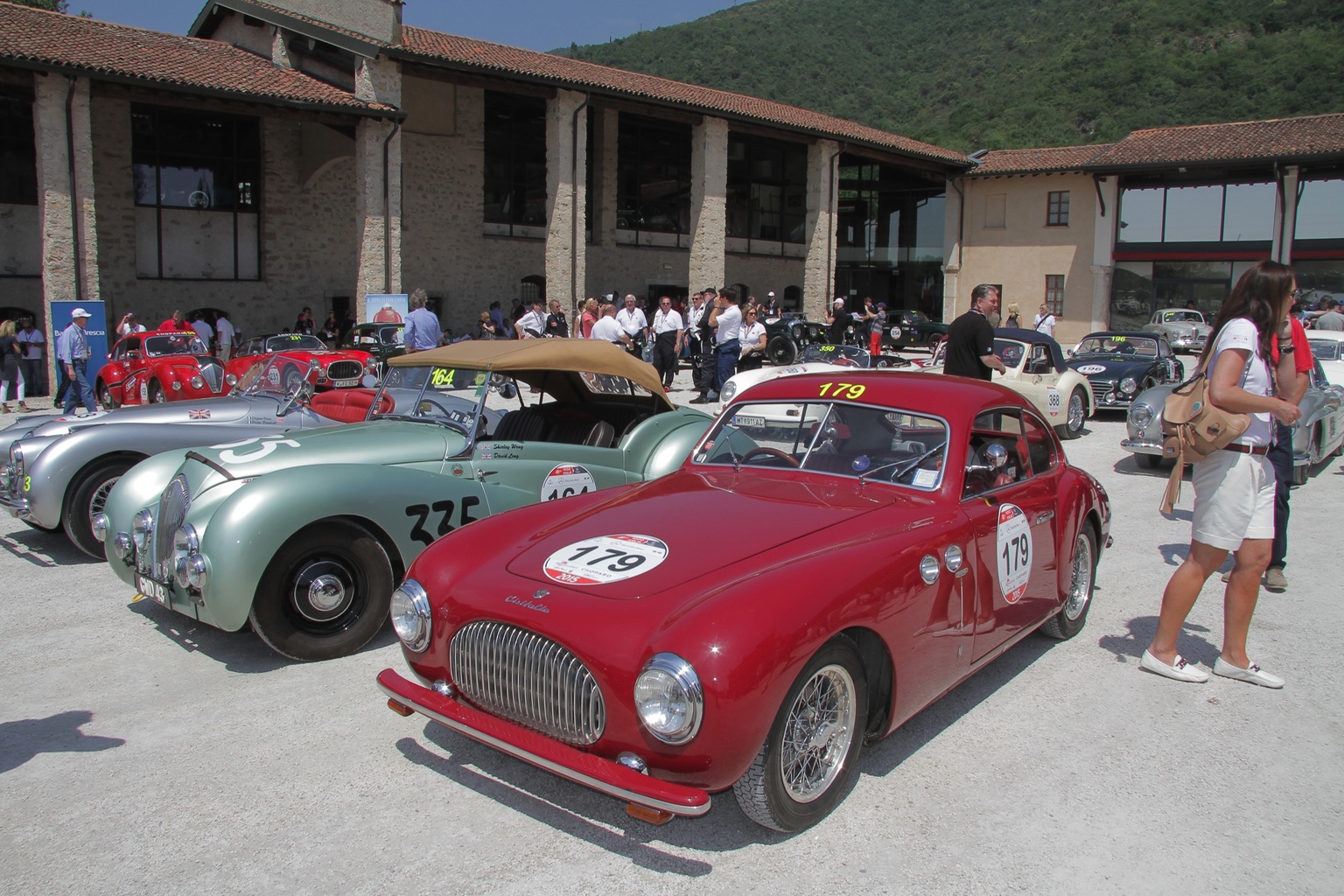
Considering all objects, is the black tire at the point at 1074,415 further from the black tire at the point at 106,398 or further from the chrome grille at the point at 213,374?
the black tire at the point at 106,398

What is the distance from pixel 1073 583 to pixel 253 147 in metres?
26.7

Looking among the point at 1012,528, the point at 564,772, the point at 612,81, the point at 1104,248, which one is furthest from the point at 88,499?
the point at 1104,248

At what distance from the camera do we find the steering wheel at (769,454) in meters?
4.36

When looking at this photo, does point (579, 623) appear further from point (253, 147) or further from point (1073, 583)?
point (253, 147)

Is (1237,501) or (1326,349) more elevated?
(1326,349)

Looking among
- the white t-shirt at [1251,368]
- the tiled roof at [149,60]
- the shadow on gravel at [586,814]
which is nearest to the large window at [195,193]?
the tiled roof at [149,60]

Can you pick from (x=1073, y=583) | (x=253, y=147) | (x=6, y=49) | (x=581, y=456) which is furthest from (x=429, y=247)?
(x=1073, y=583)

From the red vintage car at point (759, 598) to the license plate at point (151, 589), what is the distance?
1.73 metres

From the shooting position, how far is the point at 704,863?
121 inches

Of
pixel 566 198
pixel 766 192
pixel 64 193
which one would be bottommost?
pixel 64 193

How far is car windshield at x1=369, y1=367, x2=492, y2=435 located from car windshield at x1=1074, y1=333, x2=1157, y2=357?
12.0 m

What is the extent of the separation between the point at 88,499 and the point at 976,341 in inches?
266

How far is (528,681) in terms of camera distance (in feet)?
10.4

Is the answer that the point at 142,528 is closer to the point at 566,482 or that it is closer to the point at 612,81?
the point at 566,482
